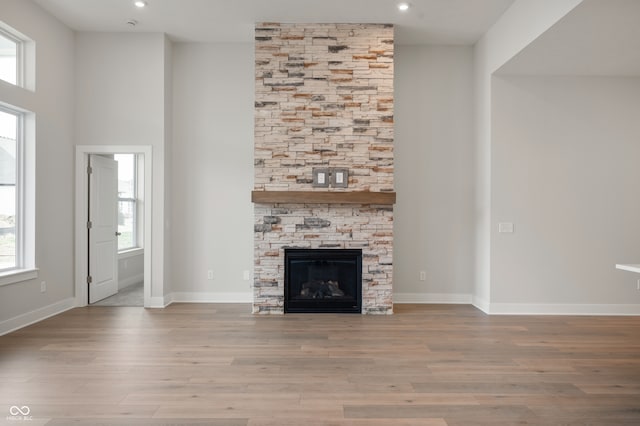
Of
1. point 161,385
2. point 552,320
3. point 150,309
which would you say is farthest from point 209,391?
point 552,320

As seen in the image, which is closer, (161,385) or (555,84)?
(161,385)

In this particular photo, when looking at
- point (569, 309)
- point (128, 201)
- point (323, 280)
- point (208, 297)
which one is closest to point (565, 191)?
point (569, 309)

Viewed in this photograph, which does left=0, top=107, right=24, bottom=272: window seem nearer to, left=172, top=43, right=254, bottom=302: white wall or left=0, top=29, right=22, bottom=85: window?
left=0, top=29, right=22, bottom=85: window

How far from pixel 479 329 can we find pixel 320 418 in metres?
2.59

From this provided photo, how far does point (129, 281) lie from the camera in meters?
7.32

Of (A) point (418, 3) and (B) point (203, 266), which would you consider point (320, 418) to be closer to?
(B) point (203, 266)

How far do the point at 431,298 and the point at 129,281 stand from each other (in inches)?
194

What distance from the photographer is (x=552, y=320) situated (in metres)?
4.98

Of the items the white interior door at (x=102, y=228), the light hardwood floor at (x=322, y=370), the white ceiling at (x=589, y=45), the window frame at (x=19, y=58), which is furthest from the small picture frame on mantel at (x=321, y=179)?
the window frame at (x=19, y=58)

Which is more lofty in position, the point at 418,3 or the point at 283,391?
the point at 418,3

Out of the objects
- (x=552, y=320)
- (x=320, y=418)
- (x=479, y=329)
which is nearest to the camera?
(x=320, y=418)

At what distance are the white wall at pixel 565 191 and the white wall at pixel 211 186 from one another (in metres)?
3.23

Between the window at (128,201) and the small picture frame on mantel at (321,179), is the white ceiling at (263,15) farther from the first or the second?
the window at (128,201)

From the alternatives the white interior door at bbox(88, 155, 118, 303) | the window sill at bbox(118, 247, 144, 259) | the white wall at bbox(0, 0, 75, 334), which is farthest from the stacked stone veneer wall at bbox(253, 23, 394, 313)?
the window sill at bbox(118, 247, 144, 259)
